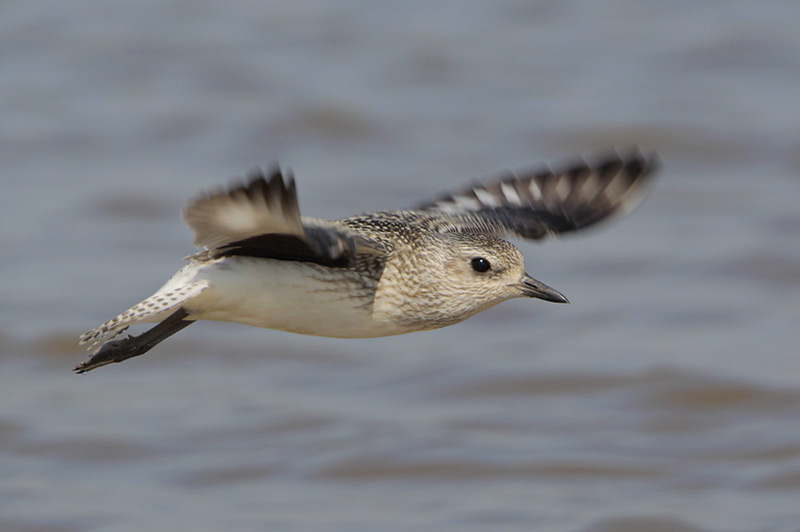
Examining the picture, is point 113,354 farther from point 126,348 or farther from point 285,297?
point 285,297

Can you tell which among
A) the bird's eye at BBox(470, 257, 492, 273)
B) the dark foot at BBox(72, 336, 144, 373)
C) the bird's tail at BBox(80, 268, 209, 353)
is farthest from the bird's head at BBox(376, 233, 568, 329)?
the dark foot at BBox(72, 336, 144, 373)

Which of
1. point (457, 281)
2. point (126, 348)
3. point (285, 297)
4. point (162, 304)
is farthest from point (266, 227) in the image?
point (126, 348)

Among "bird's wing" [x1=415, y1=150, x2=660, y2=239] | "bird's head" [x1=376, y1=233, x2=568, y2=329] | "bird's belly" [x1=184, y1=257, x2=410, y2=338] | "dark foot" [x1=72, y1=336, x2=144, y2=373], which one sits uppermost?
"bird's wing" [x1=415, y1=150, x2=660, y2=239]

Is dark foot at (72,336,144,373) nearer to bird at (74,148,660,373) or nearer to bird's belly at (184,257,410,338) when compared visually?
bird at (74,148,660,373)

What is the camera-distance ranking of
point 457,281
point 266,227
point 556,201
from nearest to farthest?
point 266,227 → point 457,281 → point 556,201

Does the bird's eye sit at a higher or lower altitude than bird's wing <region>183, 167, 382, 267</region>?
higher

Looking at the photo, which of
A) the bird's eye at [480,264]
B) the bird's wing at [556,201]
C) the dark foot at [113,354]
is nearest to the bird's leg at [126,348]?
the dark foot at [113,354]

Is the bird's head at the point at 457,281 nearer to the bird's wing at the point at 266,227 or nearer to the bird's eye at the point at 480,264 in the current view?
the bird's eye at the point at 480,264
